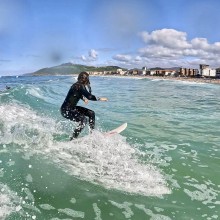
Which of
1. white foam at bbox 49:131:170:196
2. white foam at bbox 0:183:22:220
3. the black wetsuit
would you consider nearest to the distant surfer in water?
the black wetsuit

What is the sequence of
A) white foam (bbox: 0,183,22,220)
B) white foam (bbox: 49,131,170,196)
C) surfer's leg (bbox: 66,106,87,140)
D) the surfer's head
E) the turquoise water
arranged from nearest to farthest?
white foam (bbox: 0,183,22,220)
the turquoise water
white foam (bbox: 49,131,170,196)
the surfer's head
surfer's leg (bbox: 66,106,87,140)

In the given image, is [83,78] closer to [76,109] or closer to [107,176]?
[76,109]

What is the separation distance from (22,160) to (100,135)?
290 cm

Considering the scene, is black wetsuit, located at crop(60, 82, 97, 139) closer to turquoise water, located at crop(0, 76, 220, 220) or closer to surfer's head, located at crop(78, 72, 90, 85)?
surfer's head, located at crop(78, 72, 90, 85)

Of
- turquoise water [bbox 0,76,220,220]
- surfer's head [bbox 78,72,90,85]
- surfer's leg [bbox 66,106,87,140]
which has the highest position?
surfer's head [bbox 78,72,90,85]

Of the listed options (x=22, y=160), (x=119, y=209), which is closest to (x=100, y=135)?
(x=22, y=160)

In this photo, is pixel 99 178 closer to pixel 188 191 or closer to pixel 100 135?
pixel 188 191

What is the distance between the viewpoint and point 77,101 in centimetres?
1142

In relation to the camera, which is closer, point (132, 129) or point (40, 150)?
point (40, 150)

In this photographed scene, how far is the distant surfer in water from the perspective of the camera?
11.0 meters

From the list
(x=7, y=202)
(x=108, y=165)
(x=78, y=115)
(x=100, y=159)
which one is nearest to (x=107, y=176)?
(x=108, y=165)

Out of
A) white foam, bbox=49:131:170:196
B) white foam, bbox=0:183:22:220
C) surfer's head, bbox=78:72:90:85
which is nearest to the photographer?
white foam, bbox=0:183:22:220

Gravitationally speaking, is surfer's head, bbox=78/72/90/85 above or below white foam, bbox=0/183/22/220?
above

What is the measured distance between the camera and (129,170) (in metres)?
8.73
